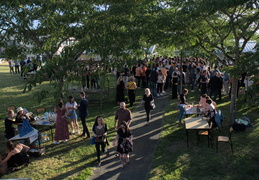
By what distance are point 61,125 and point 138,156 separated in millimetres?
3115

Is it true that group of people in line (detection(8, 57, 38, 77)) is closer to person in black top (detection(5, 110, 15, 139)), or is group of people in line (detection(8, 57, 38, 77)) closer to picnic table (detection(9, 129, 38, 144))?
person in black top (detection(5, 110, 15, 139))

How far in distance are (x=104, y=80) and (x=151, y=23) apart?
8.73 ft

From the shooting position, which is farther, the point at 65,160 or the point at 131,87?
the point at 131,87

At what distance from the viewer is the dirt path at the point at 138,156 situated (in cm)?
679

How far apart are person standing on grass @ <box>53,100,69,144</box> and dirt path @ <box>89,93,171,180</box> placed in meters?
1.90

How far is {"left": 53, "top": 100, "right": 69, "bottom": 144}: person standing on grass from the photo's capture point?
8852 mm

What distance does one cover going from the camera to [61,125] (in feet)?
29.5

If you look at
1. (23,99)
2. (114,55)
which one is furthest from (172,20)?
(23,99)

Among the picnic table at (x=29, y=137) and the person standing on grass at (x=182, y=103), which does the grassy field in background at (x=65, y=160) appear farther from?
the person standing on grass at (x=182, y=103)

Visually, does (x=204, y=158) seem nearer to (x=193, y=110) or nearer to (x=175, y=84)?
(x=193, y=110)

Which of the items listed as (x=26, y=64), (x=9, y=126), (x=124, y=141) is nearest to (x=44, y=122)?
(x=9, y=126)

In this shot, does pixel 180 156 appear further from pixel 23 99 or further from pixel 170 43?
pixel 23 99

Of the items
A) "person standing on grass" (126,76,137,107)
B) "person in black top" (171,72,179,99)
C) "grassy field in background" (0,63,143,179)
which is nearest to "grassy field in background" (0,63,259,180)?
"grassy field in background" (0,63,143,179)

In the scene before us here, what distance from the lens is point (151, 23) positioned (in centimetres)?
843
